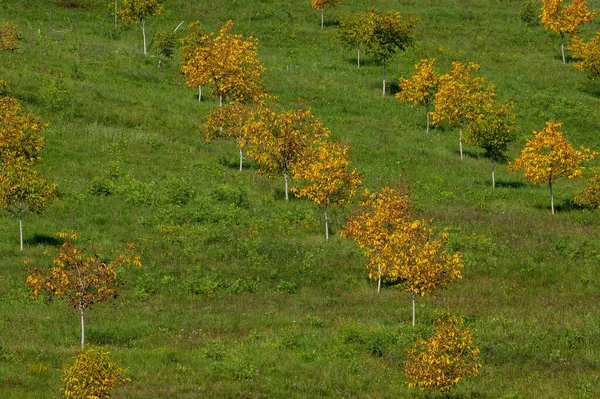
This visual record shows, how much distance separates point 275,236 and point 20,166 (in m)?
13.9

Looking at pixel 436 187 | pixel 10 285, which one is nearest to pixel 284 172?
pixel 436 187

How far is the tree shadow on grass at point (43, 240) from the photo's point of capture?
161ft

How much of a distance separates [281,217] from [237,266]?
813 cm

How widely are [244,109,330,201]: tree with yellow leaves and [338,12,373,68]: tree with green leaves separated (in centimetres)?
2889

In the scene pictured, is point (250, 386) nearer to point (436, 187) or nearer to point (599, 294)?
point (599, 294)

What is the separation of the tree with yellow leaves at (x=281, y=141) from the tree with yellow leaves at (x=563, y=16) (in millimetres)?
45983

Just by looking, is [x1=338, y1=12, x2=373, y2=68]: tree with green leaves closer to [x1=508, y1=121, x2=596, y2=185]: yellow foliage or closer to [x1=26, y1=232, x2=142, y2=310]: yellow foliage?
[x1=508, y1=121, x2=596, y2=185]: yellow foliage

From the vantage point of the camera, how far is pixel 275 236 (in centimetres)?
5253

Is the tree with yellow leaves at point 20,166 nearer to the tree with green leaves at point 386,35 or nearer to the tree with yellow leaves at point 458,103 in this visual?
the tree with yellow leaves at point 458,103

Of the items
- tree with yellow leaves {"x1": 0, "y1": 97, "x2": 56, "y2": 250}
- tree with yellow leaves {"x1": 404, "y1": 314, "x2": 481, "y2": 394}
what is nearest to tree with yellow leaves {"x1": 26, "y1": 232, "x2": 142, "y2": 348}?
tree with yellow leaves {"x1": 404, "y1": 314, "x2": 481, "y2": 394}

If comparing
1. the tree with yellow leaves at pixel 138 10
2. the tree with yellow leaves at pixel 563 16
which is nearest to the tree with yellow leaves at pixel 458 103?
the tree with yellow leaves at pixel 563 16

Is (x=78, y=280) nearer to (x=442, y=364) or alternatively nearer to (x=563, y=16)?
(x=442, y=364)

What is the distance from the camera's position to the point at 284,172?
6019 centimetres

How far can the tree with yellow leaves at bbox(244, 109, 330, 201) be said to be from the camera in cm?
5984
